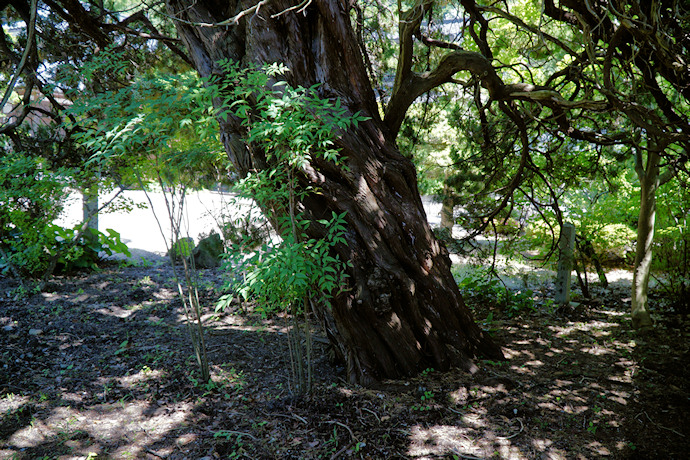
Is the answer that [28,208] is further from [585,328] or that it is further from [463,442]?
[585,328]

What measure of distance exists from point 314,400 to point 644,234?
372 cm

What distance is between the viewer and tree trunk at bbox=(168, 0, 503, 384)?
321cm

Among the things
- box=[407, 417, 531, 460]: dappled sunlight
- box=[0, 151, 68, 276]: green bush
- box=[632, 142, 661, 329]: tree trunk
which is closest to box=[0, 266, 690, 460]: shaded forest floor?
box=[407, 417, 531, 460]: dappled sunlight

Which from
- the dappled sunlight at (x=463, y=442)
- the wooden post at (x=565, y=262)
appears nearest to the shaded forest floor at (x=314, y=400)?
the dappled sunlight at (x=463, y=442)

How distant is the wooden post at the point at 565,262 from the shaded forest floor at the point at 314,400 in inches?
33.3

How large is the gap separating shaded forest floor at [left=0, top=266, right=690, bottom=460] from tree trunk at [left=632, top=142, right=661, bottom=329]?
23cm

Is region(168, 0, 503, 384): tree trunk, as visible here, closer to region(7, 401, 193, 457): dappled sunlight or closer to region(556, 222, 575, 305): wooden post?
region(7, 401, 193, 457): dappled sunlight

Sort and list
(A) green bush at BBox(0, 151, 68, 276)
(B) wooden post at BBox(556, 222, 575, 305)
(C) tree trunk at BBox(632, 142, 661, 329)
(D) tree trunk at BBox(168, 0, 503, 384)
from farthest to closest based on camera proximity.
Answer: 1. (B) wooden post at BBox(556, 222, 575, 305)
2. (A) green bush at BBox(0, 151, 68, 276)
3. (C) tree trunk at BBox(632, 142, 661, 329)
4. (D) tree trunk at BBox(168, 0, 503, 384)

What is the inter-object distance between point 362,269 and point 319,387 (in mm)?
900

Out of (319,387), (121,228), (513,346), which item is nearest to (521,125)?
(513,346)

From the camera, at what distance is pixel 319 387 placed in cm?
328

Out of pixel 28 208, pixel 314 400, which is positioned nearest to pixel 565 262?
pixel 314 400

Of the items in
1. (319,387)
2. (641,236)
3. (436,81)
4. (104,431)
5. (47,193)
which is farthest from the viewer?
(47,193)

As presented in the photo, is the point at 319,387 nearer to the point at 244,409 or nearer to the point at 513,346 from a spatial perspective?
the point at 244,409
